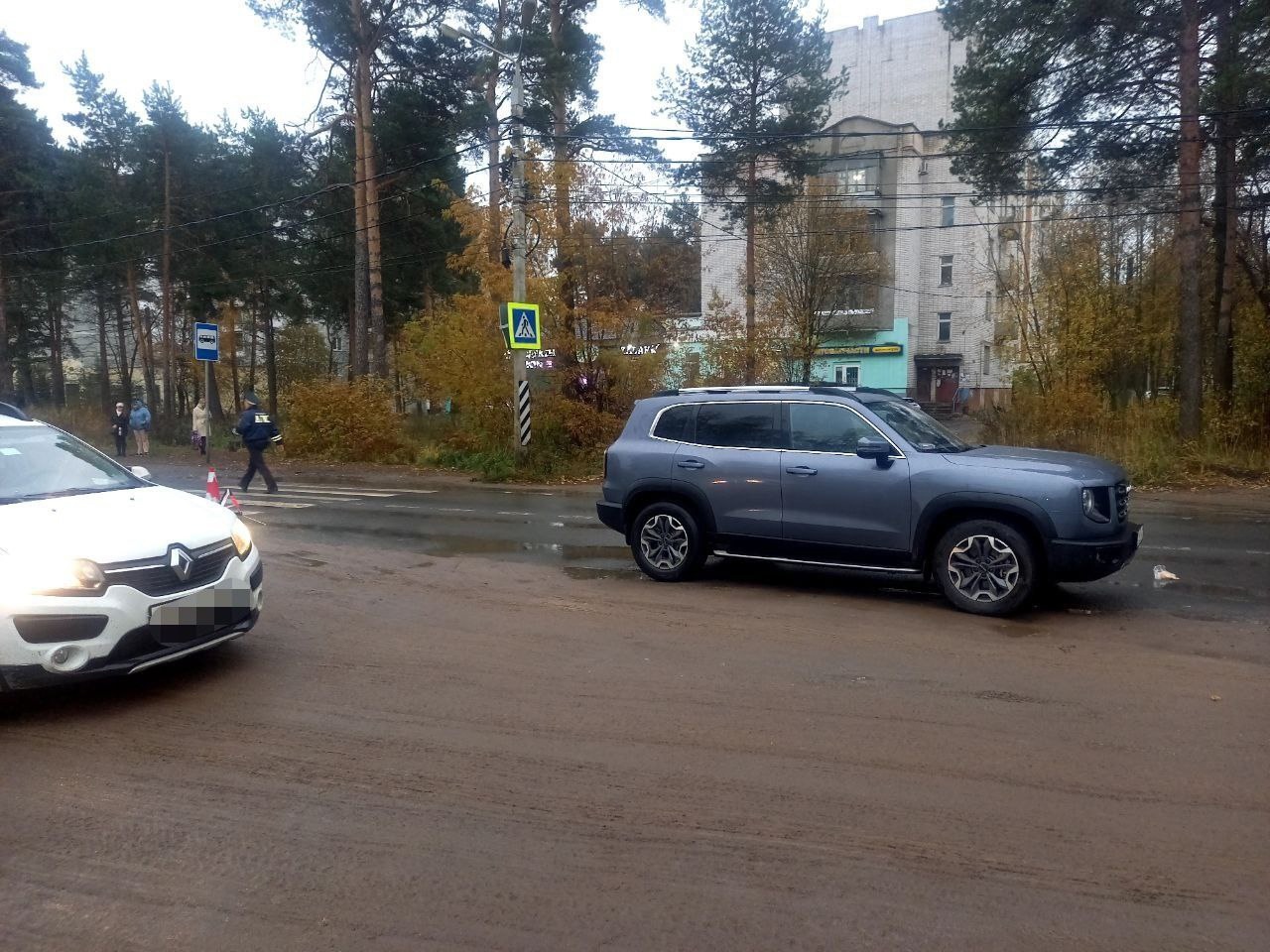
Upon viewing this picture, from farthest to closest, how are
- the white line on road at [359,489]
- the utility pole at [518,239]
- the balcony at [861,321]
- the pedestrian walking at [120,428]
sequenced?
the balcony at [861,321] < the pedestrian walking at [120,428] < the utility pole at [518,239] < the white line on road at [359,489]

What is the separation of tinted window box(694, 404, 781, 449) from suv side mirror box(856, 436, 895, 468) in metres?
0.85

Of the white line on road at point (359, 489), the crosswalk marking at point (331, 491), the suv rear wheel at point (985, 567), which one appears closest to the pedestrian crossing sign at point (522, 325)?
the white line on road at point (359, 489)

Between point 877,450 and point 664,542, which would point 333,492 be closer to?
point 664,542

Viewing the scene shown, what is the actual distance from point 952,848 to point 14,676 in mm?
4569

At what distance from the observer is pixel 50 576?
5121 millimetres

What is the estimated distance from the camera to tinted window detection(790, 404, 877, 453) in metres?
8.20

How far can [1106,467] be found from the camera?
7.77 metres

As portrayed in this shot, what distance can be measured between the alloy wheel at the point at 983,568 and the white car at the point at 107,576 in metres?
5.08

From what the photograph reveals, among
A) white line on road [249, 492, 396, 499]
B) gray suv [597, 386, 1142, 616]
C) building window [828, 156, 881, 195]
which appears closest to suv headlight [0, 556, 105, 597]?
gray suv [597, 386, 1142, 616]

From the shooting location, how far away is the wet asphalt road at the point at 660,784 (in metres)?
3.37

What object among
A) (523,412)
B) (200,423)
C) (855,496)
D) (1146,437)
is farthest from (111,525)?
(200,423)

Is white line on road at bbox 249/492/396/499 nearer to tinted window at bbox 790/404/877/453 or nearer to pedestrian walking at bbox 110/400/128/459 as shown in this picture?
tinted window at bbox 790/404/877/453

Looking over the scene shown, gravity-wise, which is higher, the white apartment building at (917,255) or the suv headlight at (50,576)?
the white apartment building at (917,255)

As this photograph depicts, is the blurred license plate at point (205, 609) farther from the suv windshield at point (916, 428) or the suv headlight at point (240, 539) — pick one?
the suv windshield at point (916, 428)
